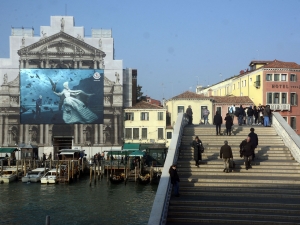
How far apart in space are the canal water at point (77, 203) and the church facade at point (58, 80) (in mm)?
11285

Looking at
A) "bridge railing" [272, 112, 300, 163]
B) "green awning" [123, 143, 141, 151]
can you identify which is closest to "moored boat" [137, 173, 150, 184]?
"green awning" [123, 143, 141, 151]

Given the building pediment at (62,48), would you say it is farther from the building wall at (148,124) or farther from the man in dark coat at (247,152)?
the man in dark coat at (247,152)

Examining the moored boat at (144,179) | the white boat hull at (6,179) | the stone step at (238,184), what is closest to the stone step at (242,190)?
the stone step at (238,184)

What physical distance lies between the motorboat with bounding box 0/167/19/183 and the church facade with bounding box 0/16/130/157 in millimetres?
7629

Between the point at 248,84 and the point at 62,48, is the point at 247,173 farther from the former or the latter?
the point at 62,48

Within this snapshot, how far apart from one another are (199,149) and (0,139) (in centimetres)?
4076

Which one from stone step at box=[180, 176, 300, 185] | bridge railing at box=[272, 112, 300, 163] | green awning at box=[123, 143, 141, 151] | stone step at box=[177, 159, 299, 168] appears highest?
bridge railing at box=[272, 112, 300, 163]

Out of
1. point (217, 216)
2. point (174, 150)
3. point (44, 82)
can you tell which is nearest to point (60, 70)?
point (44, 82)

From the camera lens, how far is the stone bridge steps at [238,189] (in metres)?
10.8

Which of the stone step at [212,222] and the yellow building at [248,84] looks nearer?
the stone step at [212,222]

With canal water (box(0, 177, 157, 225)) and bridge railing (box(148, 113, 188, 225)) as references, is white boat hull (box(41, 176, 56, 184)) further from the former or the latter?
bridge railing (box(148, 113, 188, 225))

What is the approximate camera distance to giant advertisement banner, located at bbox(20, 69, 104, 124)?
50312mm

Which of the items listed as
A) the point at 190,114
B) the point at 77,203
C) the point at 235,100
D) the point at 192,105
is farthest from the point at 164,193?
the point at 192,105

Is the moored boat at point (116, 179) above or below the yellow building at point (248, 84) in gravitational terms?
below
